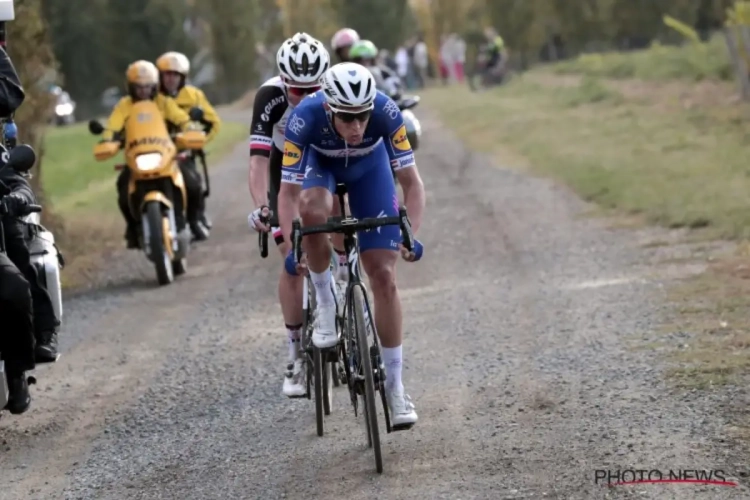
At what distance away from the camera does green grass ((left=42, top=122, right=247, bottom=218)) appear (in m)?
21.2

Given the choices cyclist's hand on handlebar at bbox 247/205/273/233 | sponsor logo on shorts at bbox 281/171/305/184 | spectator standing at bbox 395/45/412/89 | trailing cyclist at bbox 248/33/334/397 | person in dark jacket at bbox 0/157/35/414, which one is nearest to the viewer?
sponsor logo on shorts at bbox 281/171/305/184

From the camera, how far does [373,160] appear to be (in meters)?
7.68

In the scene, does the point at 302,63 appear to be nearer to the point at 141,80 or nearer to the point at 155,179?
the point at 155,179

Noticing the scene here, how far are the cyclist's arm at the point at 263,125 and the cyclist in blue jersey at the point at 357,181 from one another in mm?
820

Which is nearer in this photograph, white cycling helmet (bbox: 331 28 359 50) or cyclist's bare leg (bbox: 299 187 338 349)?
cyclist's bare leg (bbox: 299 187 338 349)

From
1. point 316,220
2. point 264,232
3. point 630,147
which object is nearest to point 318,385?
point 316,220

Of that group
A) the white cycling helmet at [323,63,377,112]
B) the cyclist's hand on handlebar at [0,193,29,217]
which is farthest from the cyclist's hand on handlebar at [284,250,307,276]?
the cyclist's hand on handlebar at [0,193,29,217]

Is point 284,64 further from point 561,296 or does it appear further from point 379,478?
point 561,296

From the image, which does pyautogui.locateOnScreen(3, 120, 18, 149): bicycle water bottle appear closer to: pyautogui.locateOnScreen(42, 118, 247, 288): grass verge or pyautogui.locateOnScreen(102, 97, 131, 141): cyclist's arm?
pyautogui.locateOnScreen(102, 97, 131, 141): cyclist's arm

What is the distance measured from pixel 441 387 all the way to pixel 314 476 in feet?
5.98

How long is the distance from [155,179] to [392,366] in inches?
272

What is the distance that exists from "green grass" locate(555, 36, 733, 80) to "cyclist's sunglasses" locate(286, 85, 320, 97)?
21204mm

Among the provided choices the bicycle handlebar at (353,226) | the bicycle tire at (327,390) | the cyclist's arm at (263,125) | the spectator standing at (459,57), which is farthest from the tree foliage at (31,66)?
the spectator standing at (459,57)

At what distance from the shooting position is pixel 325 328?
7.87 metres
